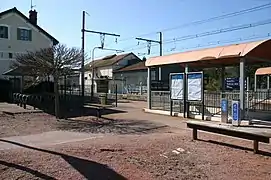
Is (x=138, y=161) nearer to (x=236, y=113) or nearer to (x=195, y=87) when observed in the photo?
(x=236, y=113)

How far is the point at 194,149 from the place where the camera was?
8.94 meters

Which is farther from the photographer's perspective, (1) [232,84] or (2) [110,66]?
(2) [110,66]

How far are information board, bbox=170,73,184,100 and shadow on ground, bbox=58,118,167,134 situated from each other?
10.3 ft

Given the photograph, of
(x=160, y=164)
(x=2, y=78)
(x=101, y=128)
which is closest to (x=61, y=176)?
(x=160, y=164)

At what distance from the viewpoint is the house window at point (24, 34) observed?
3822cm

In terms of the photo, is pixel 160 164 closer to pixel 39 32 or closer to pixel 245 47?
pixel 245 47

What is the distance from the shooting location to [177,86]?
18.0 m

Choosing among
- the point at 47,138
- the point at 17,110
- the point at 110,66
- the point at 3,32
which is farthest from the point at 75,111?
the point at 110,66

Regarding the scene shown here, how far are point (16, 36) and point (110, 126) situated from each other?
1084 inches

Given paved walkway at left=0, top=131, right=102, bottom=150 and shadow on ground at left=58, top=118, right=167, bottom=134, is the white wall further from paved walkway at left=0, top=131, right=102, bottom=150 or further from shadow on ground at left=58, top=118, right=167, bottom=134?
paved walkway at left=0, top=131, right=102, bottom=150

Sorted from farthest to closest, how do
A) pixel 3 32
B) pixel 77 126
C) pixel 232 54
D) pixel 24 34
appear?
1. pixel 24 34
2. pixel 3 32
3. pixel 232 54
4. pixel 77 126

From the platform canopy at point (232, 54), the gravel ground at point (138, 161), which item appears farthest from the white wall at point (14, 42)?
the gravel ground at point (138, 161)

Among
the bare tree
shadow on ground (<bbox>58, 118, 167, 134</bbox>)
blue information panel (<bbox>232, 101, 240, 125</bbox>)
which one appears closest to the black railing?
blue information panel (<bbox>232, 101, 240, 125</bbox>)

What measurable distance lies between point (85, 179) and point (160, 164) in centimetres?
181
